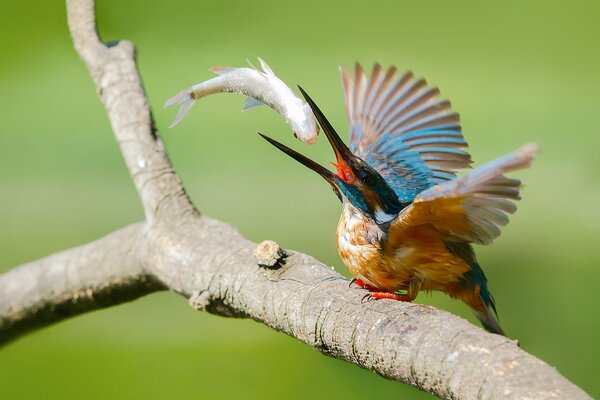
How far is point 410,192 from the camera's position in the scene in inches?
50.0

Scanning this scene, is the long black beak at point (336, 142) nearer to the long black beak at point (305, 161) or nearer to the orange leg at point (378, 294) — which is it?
the long black beak at point (305, 161)

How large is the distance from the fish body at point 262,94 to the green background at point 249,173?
3.04ft

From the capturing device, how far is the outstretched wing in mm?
814

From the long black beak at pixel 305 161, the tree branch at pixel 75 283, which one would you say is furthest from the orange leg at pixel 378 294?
the tree branch at pixel 75 283

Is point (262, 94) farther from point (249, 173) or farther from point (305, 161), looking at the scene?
point (249, 173)

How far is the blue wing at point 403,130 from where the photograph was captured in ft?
4.24

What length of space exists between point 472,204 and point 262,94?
0.25m

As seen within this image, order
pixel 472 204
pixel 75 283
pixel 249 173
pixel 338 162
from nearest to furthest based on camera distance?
1. pixel 472 204
2. pixel 338 162
3. pixel 75 283
4. pixel 249 173

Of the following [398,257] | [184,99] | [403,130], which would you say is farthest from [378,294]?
[403,130]

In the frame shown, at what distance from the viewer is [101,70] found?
139 centimetres

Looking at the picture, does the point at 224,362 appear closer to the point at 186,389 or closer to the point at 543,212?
the point at 186,389

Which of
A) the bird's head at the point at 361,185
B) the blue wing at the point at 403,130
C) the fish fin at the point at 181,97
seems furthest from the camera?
the blue wing at the point at 403,130

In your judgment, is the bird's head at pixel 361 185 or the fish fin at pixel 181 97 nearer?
the fish fin at pixel 181 97

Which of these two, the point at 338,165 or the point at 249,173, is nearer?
the point at 338,165
